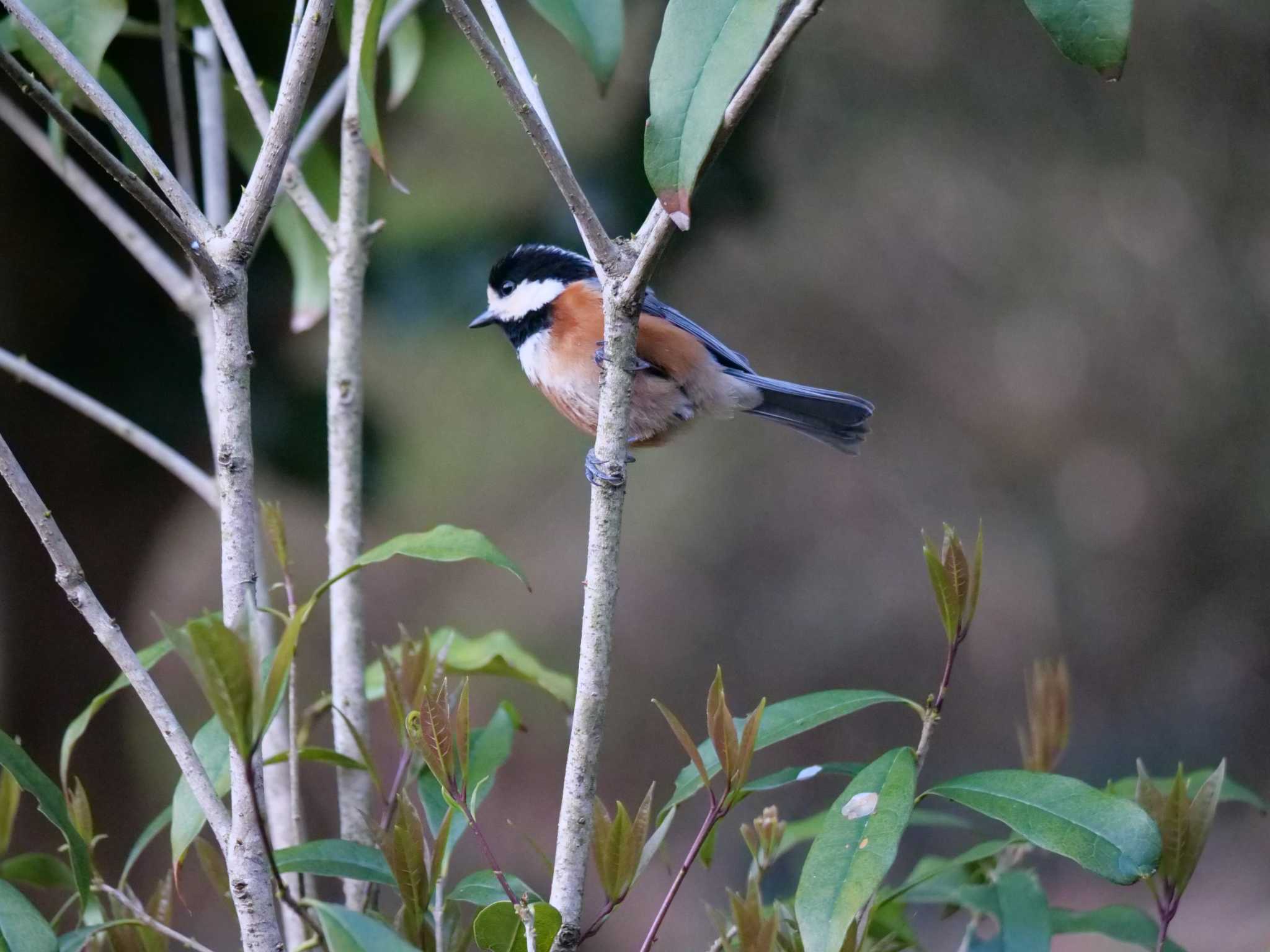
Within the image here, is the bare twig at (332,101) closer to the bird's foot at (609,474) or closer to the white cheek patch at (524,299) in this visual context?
the white cheek patch at (524,299)

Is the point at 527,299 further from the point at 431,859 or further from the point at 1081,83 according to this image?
the point at 1081,83

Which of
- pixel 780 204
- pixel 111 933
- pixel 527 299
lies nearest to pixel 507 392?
pixel 780 204

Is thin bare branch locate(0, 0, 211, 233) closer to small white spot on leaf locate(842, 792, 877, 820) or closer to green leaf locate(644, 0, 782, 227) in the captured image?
green leaf locate(644, 0, 782, 227)

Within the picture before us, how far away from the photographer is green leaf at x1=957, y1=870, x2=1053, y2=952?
0.95 meters

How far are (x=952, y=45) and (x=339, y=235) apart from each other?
244 cm

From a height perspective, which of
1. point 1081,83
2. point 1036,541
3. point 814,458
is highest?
point 1081,83

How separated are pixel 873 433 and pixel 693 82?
2.74 metres

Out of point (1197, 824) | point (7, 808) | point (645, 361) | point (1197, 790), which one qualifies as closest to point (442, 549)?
point (7, 808)

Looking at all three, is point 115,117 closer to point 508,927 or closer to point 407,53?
point 508,927

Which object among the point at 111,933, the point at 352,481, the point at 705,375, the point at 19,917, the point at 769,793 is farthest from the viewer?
the point at 769,793

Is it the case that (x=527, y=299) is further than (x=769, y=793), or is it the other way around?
(x=769, y=793)

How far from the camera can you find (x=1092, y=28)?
2.06 ft

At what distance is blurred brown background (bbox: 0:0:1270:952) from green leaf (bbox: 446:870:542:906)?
2.00 m

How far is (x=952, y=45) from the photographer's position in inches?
122
